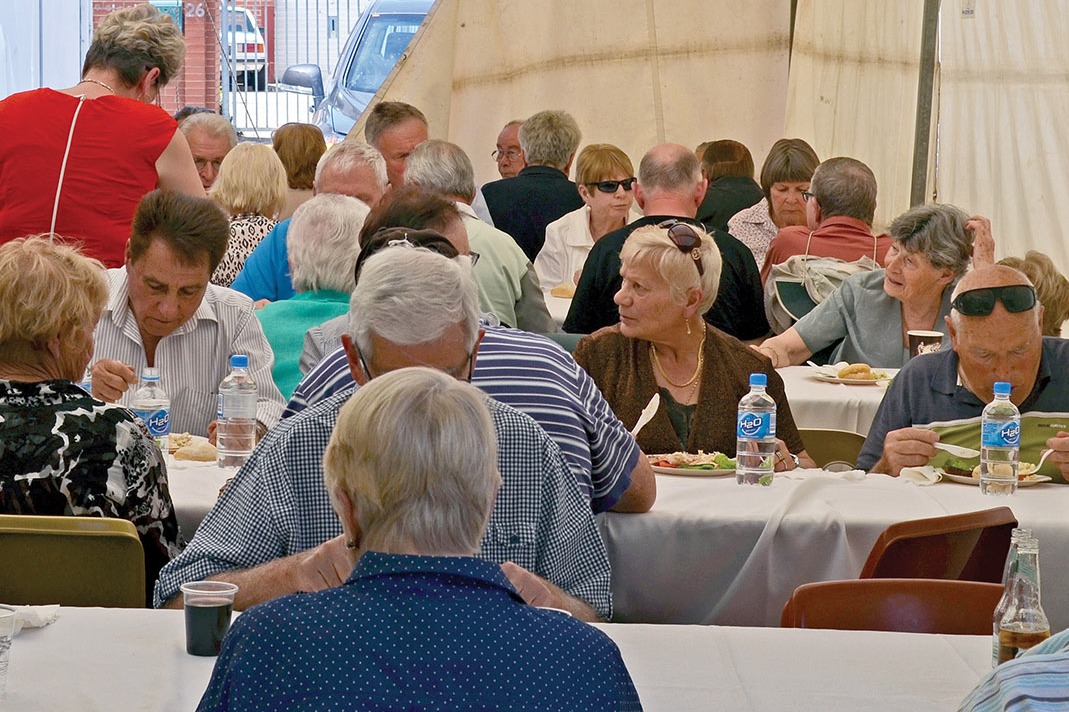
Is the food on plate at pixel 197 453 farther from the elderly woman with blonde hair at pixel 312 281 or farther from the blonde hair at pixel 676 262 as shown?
the blonde hair at pixel 676 262

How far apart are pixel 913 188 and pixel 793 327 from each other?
2.40 metres

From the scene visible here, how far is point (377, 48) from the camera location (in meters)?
14.7

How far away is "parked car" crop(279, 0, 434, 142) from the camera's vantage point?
14453 mm

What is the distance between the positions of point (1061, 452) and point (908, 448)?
36 cm

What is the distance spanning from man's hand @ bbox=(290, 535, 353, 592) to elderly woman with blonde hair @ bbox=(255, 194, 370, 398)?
213 centimetres

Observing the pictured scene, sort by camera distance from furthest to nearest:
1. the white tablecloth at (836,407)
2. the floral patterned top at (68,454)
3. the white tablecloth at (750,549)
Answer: the white tablecloth at (836,407)
the white tablecloth at (750,549)
the floral patterned top at (68,454)

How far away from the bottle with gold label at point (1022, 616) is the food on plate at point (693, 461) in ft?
5.04

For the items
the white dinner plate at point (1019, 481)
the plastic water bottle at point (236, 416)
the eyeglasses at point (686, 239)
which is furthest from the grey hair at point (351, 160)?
the white dinner plate at point (1019, 481)

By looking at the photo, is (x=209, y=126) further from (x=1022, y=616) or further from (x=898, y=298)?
(x=1022, y=616)

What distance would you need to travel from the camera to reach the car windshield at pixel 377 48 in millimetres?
14531

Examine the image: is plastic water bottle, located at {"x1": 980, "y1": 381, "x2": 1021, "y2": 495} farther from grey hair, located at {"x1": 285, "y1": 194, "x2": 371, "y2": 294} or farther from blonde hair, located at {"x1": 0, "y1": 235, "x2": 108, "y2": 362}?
blonde hair, located at {"x1": 0, "y1": 235, "x2": 108, "y2": 362}

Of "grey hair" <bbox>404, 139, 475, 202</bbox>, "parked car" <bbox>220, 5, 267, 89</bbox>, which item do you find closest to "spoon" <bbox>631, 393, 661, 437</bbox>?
"grey hair" <bbox>404, 139, 475, 202</bbox>

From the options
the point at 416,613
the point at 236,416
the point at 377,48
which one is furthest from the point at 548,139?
the point at 377,48

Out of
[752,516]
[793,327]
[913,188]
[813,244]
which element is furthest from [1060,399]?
[913,188]
